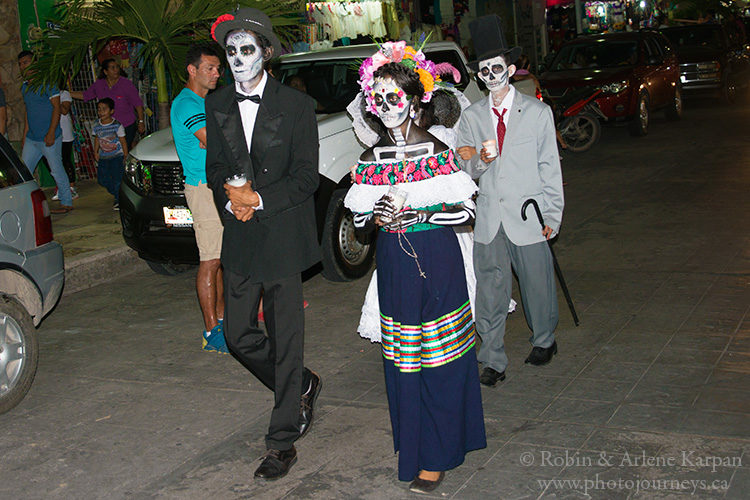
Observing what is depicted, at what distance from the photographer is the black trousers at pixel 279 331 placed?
14.7 ft

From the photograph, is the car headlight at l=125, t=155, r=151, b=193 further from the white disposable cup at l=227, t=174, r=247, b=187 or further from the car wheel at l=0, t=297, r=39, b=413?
the white disposable cup at l=227, t=174, r=247, b=187

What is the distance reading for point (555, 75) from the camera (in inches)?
667

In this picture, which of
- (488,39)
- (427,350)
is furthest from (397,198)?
(488,39)

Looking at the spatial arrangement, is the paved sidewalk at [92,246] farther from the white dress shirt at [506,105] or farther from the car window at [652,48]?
the car window at [652,48]

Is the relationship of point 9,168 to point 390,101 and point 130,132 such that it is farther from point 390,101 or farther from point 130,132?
point 130,132

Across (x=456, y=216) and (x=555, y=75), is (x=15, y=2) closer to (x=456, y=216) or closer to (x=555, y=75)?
(x=555, y=75)

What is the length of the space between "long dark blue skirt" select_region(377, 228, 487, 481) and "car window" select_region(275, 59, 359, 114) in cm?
451

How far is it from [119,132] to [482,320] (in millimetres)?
7732

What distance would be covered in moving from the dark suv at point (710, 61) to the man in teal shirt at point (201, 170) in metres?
16.7

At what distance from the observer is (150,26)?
31.6ft

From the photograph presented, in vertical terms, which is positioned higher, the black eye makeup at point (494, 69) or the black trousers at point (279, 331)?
the black eye makeup at point (494, 69)

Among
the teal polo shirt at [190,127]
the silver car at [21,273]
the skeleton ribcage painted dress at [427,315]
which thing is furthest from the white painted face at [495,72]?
the silver car at [21,273]

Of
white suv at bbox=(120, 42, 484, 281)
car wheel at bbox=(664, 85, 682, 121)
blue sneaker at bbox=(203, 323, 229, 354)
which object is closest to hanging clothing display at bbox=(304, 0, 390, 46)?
car wheel at bbox=(664, 85, 682, 121)

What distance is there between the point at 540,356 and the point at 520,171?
121cm
